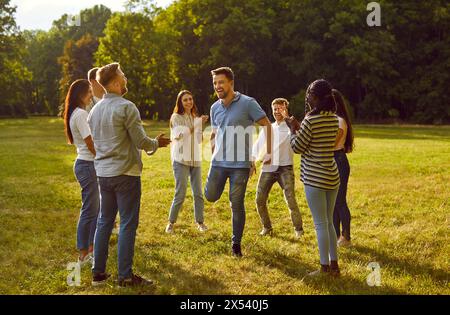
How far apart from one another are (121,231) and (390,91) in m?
40.6

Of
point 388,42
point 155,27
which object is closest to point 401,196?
point 388,42

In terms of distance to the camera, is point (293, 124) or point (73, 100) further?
point (73, 100)

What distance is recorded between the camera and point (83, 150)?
5773mm

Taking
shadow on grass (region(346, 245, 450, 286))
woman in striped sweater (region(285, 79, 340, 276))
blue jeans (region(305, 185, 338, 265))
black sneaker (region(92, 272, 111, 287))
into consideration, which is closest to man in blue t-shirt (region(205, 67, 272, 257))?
woman in striped sweater (region(285, 79, 340, 276))

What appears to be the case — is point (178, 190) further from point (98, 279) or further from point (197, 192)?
point (98, 279)

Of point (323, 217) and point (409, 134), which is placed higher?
point (323, 217)

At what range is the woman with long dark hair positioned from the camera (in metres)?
6.29

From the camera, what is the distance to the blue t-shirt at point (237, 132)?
595 centimetres

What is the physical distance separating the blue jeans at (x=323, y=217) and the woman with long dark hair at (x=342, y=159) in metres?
1.15

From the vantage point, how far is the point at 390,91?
139 ft

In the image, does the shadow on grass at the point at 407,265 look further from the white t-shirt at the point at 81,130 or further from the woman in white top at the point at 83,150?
the white t-shirt at the point at 81,130

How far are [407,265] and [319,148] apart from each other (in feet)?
6.20

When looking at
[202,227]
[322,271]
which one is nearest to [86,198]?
[202,227]

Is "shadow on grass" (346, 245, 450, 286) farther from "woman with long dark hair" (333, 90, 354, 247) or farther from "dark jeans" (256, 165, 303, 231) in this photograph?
"dark jeans" (256, 165, 303, 231)
